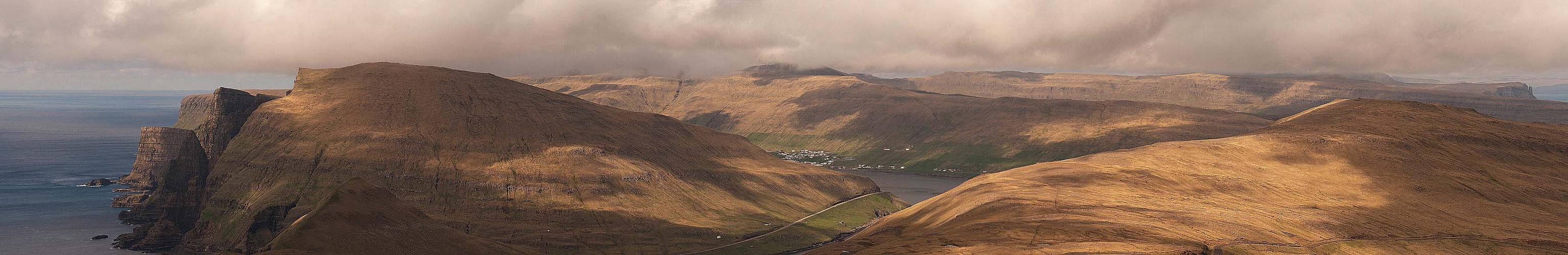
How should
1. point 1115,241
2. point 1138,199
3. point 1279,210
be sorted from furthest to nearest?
point 1138,199 < point 1279,210 < point 1115,241

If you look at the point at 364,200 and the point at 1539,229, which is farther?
the point at 1539,229

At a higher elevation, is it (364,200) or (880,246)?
(364,200)

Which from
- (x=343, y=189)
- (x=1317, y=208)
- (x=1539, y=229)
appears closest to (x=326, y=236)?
(x=343, y=189)

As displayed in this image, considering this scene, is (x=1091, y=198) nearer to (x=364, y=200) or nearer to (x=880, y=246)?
(x=880, y=246)

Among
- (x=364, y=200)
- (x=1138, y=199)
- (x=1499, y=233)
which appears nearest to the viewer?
(x=364, y=200)

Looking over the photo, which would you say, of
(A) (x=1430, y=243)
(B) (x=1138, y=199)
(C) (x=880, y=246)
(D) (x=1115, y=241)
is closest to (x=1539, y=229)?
(A) (x=1430, y=243)

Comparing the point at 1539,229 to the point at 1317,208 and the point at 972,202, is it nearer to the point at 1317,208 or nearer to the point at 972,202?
the point at 1317,208
